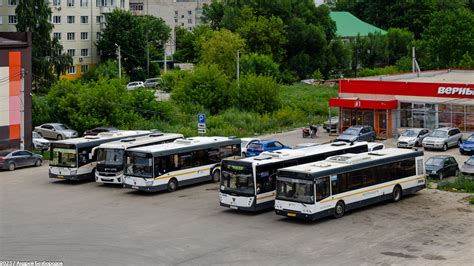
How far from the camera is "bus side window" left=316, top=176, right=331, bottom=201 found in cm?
2839

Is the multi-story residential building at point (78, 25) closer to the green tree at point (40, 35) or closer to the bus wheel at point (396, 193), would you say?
the green tree at point (40, 35)

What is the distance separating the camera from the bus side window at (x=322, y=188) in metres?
28.4

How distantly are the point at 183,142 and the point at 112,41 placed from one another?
201 feet

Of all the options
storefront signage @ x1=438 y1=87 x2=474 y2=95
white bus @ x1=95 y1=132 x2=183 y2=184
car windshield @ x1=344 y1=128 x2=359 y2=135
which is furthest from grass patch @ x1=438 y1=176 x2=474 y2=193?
storefront signage @ x1=438 y1=87 x2=474 y2=95

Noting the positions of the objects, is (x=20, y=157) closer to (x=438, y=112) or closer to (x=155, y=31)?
(x=438, y=112)

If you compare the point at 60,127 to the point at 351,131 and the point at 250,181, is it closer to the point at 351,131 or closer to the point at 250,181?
the point at 351,131

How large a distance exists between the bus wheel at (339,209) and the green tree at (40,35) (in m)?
59.3

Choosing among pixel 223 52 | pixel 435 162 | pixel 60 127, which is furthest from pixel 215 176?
pixel 223 52

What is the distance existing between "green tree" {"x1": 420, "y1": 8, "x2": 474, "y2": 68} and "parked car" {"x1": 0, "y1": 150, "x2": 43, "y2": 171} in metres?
51.7

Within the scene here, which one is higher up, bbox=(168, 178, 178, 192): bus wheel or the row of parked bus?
the row of parked bus

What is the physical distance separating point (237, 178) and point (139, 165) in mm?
6313

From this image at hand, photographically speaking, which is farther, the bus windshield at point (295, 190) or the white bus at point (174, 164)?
the white bus at point (174, 164)

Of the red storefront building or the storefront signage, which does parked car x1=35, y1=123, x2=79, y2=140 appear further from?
the storefront signage

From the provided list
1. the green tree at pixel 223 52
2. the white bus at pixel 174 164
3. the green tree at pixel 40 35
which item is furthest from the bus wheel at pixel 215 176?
the green tree at pixel 40 35
